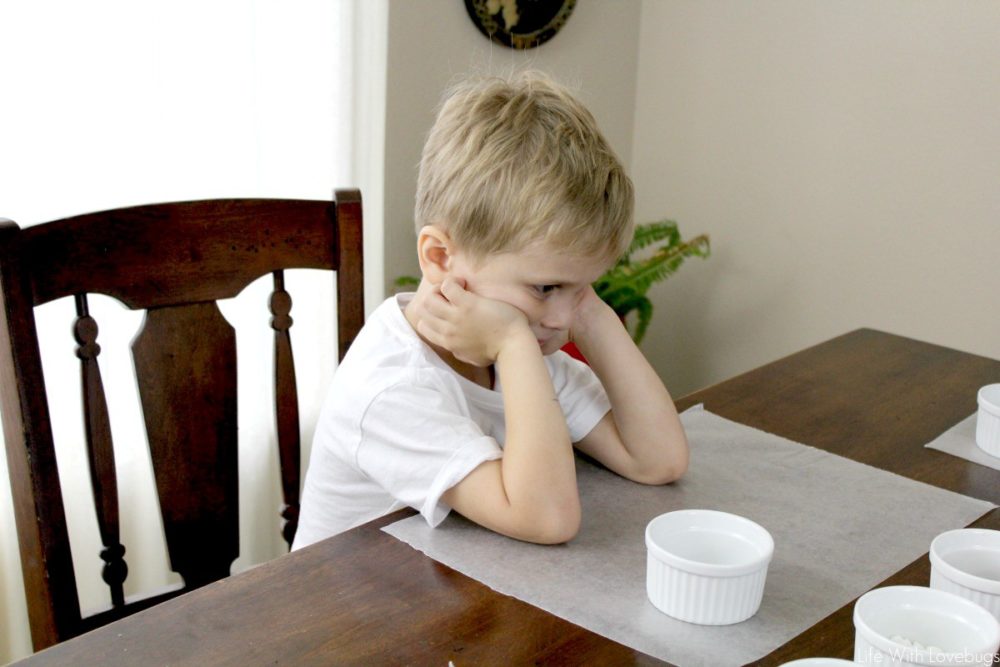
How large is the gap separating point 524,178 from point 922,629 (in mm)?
575

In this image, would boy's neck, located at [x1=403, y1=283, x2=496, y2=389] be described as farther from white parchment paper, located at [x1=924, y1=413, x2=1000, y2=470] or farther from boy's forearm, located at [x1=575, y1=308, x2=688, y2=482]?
white parchment paper, located at [x1=924, y1=413, x2=1000, y2=470]

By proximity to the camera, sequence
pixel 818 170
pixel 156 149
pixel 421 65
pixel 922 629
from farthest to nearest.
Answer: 1. pixel 818 170
2. pixel 421 65
3. pixel 156 149
4. pixel 922 629

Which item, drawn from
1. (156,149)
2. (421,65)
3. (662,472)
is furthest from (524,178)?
(421,65)

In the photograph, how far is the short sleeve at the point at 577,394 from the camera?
121 cm

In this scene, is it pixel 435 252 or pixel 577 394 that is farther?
pixel 577 394

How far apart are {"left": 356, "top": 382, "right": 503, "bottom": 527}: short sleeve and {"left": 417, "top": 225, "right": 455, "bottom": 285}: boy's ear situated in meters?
0.13

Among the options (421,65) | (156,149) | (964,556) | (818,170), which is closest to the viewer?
(964,556)

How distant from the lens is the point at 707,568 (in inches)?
32.6

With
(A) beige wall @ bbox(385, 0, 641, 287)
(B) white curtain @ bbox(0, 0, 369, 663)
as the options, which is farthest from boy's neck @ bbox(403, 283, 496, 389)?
(A) beige wall @ bbox(385, 0, 641, 287)

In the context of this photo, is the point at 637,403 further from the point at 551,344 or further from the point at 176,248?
the point at 176,248

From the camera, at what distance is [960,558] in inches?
33.9

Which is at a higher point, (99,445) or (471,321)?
(471,321)

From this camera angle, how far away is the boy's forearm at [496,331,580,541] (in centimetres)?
96

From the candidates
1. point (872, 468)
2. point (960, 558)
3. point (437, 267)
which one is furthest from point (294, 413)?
point (960, 558)
